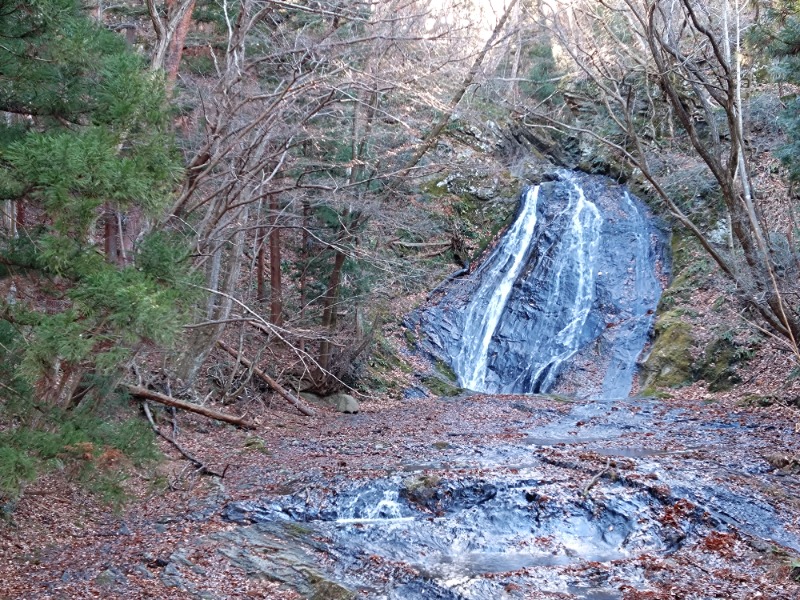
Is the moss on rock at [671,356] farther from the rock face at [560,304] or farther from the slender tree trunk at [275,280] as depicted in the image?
the slender tree trunk at [275,280]

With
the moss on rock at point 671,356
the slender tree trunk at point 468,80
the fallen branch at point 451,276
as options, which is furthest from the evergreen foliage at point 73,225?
the fallen branch at point 451,276

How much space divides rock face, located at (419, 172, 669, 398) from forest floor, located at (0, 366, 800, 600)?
11.8ft

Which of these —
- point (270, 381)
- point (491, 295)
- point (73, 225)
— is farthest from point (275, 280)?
point (73, 225)

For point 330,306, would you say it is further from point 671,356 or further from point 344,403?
point 671,356

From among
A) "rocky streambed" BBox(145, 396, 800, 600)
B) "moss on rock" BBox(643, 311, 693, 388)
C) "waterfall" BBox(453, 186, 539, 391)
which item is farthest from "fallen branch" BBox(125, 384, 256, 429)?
"moss on rock" BBox(643, 311, 693, 388)

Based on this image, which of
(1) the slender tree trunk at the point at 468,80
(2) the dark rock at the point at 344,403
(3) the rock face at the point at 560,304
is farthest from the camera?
(3) the rock face at the point at 560,304

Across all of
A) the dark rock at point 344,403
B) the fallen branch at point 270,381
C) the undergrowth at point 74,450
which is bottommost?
the dark rock at point 344,403

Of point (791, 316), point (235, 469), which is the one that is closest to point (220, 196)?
point (235, 469)

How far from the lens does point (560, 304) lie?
804 inches

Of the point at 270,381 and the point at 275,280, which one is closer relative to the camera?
the point at 270,381

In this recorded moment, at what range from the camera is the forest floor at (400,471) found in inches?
226

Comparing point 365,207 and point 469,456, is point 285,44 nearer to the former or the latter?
point 365,207

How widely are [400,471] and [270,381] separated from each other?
4869 millimetres

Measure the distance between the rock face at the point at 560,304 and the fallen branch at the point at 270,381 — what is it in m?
5.98
